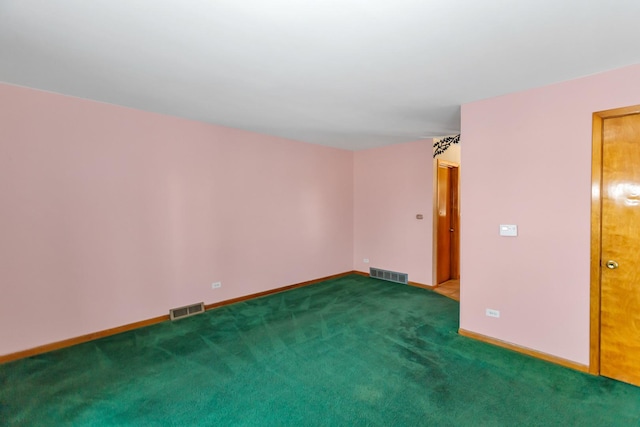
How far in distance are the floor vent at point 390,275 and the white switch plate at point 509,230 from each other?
2.59 metres

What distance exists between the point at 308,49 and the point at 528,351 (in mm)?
3365

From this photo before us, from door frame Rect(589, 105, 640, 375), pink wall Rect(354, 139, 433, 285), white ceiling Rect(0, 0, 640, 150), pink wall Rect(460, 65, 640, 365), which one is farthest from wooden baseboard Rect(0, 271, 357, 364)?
door frame Rect(589, 105, 640, 375)

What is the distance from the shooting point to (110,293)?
11.0 ft

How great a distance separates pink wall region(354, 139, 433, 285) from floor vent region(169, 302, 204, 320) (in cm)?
331

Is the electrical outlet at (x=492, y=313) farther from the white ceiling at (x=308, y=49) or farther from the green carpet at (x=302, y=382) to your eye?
the white ceiling at (x=308, y=49)

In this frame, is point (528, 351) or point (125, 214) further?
point (125, 214)

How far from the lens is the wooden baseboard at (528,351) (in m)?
2.60

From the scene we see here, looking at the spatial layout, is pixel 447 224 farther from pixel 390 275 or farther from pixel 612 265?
pixel 612 265

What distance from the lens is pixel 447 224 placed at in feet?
18.3

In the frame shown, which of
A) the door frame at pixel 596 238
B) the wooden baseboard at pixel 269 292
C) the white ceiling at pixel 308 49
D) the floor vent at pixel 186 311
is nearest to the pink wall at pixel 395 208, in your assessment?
the wooden baseboard at pixel 269 292

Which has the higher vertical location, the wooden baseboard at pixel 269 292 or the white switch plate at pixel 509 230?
the white switch plate at pixel 509 230

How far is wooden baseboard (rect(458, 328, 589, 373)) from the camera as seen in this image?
260 cm

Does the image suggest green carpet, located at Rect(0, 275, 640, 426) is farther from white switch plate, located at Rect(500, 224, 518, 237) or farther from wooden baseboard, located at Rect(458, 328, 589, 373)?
white switch plate, located at Rect(500, 224, 518, 237)

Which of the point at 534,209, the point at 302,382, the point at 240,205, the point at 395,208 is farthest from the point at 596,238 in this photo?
the point at 240,205
